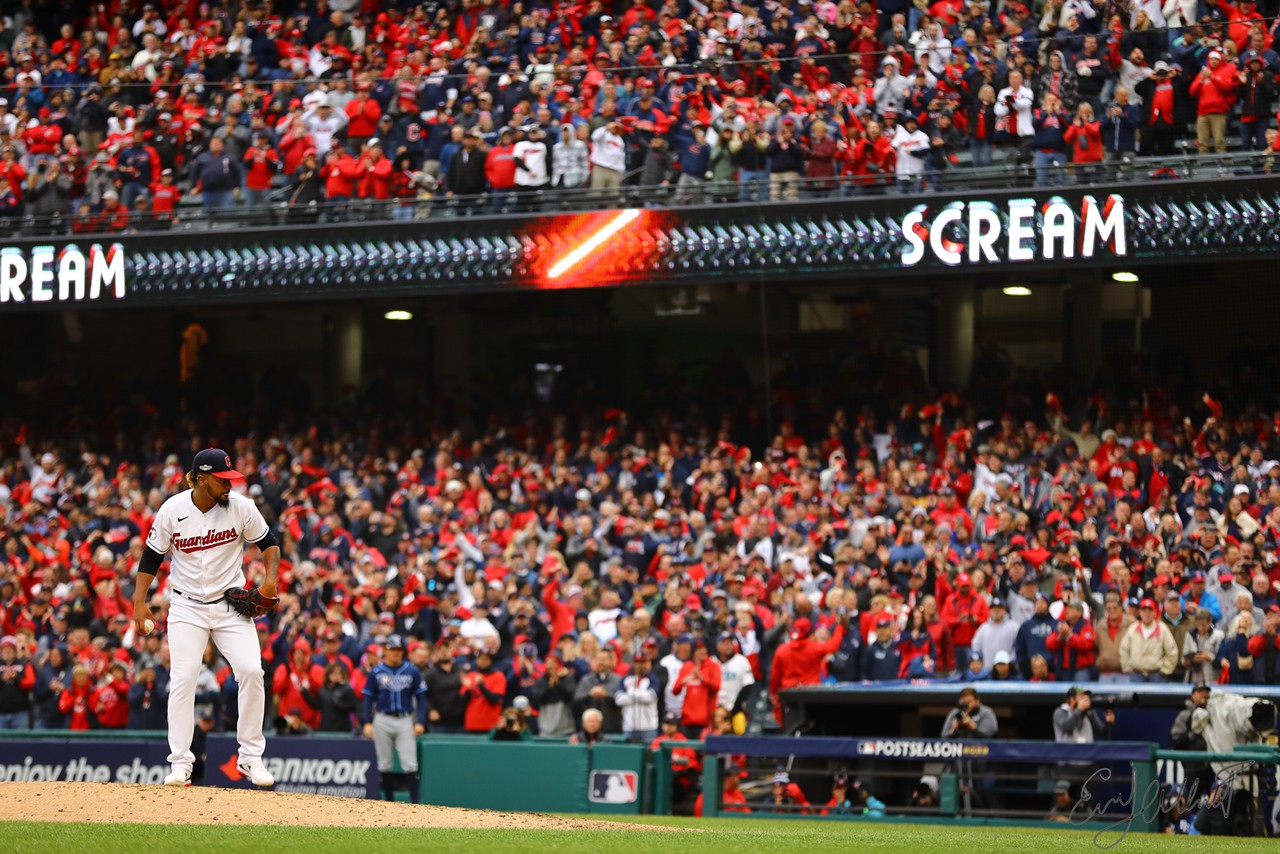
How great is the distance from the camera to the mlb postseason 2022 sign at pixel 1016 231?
19359mm

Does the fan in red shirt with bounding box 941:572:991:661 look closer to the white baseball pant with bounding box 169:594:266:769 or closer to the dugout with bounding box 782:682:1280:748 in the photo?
the dugout with bounding box 782:682:1280:748

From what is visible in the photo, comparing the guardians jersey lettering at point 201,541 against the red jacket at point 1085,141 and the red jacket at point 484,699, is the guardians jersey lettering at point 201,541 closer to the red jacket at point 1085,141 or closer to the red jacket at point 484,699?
the red jacket at point 484,699

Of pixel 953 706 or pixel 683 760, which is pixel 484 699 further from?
pixel 953 706

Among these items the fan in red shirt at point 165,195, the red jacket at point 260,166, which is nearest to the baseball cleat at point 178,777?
the red jacket at point 260,166

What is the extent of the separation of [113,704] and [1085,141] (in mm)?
12080

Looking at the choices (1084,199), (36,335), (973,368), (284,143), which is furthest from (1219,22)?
(36,335)

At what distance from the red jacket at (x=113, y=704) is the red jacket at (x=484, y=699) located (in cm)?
417

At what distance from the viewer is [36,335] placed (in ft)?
93.7

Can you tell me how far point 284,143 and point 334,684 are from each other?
7.41 metres

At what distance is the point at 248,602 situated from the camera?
33.0 ft

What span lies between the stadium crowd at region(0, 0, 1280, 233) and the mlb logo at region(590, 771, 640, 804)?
7629mm

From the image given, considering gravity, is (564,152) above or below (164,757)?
above

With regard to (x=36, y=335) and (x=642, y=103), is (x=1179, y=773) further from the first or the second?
(x=36, y=335)

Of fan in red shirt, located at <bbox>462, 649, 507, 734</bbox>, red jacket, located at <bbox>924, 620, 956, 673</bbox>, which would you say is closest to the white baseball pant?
fan in red shirt, located at <bbox>462, 649, 507, 734</bbox>
